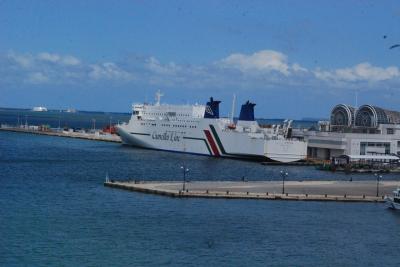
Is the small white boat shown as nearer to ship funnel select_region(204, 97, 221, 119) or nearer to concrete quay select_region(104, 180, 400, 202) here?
concrete quay select_region(104, 180, 400, 202)

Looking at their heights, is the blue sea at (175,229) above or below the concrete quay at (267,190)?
below

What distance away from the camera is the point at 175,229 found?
29.2 metres

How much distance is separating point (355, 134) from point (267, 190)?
2896 centimetres

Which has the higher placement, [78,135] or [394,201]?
[78,135]

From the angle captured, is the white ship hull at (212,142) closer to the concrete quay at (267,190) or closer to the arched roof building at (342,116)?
the arched roof building at (342,116)

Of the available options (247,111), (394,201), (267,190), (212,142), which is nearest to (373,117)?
(247,111)

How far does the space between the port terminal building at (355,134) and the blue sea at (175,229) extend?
2975 centimetres

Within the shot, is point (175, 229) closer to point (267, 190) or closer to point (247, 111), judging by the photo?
point (267, 190)

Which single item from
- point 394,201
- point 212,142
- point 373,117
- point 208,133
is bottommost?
point 394,201

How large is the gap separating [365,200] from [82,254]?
18995 mm

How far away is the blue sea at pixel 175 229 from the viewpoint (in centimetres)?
2476

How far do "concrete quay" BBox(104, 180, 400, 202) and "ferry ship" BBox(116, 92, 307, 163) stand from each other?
20102 mm

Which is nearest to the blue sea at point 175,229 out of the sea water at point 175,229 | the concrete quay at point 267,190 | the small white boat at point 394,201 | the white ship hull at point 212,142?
the sea water at point 175,229

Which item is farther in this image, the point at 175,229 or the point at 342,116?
the point at 342,116
